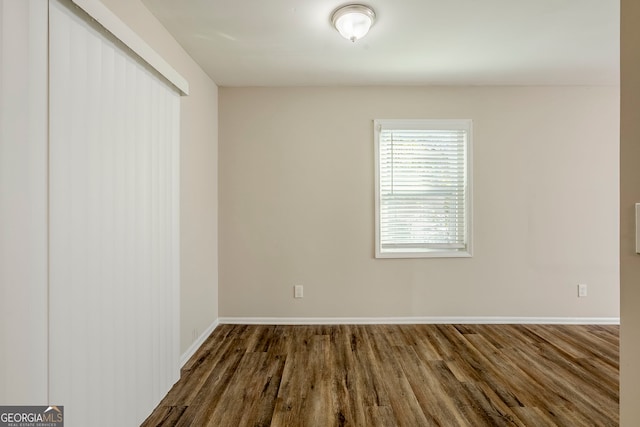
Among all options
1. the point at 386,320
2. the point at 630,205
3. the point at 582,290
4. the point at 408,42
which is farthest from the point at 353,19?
the point at 582,290

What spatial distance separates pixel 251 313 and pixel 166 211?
172 centimetres

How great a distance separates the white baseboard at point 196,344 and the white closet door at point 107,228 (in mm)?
336

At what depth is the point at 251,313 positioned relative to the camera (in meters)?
3.43

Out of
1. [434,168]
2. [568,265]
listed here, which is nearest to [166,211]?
[434,168]

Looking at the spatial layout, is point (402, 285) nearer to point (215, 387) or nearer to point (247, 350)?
point (247, 350)

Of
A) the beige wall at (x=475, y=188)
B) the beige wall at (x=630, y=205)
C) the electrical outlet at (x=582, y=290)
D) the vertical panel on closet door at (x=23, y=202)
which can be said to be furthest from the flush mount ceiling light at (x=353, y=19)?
the electrical outlet at (x=582, y=290)

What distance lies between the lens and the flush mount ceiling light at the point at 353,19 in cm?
202

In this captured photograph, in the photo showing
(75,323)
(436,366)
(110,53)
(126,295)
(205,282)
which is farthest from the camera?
(205,282)

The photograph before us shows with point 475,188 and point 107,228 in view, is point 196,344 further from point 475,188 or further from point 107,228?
point 475,188

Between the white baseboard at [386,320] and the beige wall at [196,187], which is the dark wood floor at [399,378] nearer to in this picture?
the white baseboard at [386,320]

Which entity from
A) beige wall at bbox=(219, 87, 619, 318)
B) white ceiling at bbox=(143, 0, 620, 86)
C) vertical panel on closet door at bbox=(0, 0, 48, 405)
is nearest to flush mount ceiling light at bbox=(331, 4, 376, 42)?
white ceiling at bbox=(143, 0, 620, 86)

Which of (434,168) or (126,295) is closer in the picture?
(126,295)

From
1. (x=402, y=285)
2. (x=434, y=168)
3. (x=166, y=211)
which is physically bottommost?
(x=402, y=285)

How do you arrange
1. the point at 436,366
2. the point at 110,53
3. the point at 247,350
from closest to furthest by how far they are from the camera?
1. the point at 110,53
2. the point at 436,366
3. the point at 247,350
